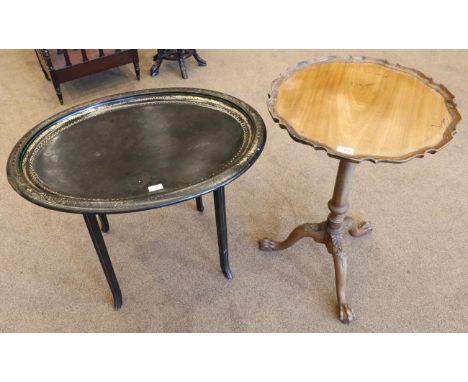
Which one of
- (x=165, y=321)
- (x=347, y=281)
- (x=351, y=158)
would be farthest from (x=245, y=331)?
(x=351, y=158)

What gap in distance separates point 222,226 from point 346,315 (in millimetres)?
629

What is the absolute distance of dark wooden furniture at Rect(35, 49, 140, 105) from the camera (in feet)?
9.39

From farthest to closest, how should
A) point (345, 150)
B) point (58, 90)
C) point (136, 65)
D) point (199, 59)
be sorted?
point (199, 59)
point (136, 65)
point (58, 90)
point (345, 150)

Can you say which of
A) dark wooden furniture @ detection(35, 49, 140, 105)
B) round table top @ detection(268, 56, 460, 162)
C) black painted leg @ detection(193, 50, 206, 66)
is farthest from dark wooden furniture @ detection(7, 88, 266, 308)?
black painted leg @ detection(193, 50, 206, 66)

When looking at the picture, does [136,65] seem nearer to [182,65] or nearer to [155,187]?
[182,65]

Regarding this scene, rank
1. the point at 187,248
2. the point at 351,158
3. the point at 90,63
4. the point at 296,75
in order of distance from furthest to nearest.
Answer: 1. the point at 90,63
2. the point at 187,248
3. the point at 296,75
4. the point at 351,158

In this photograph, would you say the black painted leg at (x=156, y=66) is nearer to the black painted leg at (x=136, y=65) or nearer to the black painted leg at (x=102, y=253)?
the black painted leg at (x=136, y=65)

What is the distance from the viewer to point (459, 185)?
2252mm

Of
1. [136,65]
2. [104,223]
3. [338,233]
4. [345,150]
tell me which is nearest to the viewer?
[345,150]

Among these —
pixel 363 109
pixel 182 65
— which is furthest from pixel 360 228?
pixel 182 65

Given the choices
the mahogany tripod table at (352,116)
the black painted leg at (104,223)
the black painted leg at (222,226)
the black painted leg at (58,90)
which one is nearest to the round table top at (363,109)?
the mahogany tripod table at (352,116)

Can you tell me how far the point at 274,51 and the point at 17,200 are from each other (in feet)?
8.72

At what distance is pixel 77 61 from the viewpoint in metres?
2.95

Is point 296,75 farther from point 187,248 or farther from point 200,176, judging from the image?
point 187,248
